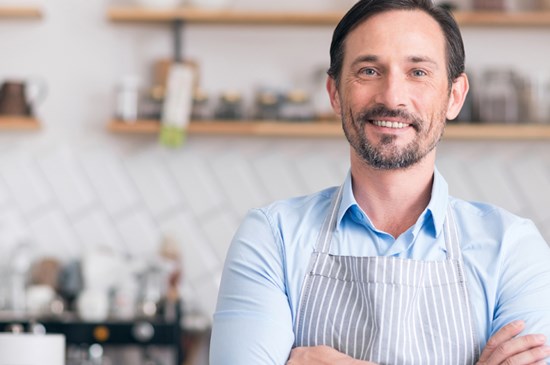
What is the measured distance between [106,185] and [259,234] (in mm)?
2587

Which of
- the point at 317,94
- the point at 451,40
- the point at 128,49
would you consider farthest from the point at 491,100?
the point at 451,40

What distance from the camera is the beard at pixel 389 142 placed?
186 cm

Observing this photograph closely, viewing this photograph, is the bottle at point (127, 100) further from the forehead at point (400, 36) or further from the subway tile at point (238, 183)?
the forehead at point (400, 36)

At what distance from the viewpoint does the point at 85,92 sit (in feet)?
14.6

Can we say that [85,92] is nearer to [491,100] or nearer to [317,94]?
[317,94]

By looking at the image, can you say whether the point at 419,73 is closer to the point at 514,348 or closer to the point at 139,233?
the point at 514,348

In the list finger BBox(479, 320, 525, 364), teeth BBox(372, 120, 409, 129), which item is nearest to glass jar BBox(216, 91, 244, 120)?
teeth BBox(372, 120, 409, 129)

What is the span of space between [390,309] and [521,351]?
0.78 ft

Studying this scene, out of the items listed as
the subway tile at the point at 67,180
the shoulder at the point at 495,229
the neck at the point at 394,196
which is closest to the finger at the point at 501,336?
the shoulder at the point at 495,229

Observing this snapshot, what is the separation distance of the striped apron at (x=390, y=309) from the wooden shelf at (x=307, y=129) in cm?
229

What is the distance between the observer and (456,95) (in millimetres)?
2021

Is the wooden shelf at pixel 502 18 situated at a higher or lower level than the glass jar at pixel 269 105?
higher

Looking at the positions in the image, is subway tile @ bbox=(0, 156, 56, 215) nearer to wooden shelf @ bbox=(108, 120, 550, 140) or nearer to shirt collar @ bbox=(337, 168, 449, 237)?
wooden shelf @ bbox=(108, 120, 550, 140)

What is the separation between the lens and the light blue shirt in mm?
1838
